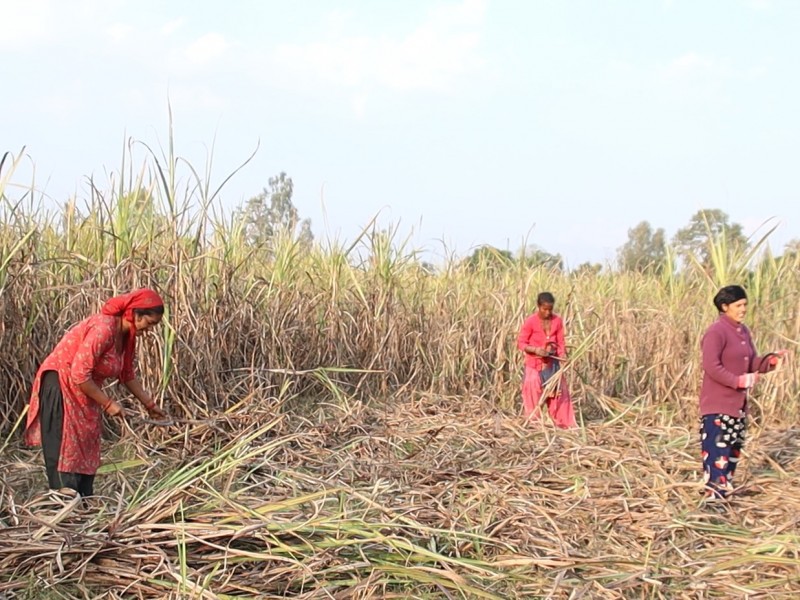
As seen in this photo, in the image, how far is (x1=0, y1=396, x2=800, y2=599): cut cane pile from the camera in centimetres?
237

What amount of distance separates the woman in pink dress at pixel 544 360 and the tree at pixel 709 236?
3.81 feet

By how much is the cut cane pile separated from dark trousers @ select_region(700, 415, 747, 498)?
110 millimetres

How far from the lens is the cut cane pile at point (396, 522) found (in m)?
2.37

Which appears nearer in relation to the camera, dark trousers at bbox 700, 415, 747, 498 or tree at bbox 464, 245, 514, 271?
dark trousers at bbox 700, 415, 747, 498

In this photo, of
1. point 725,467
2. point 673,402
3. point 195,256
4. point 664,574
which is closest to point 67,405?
point 195,256

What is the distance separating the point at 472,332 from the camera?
6477 mm

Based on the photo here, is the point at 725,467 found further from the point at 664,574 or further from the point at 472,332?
the point at 472,332

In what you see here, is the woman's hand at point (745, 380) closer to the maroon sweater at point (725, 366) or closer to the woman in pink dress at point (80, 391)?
the maroon sweater at point (725, 366)

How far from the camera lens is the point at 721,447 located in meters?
3.71

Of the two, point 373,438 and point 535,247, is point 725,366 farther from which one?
point 535,247

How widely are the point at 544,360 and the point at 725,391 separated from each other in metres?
2.01

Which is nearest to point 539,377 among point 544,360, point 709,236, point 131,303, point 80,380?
point 544,360

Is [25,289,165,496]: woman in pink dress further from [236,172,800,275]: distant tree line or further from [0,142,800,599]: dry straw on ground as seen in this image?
[236,172,800,275]: distant tree line

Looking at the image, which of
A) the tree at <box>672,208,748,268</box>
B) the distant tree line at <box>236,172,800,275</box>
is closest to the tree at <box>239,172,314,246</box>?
the distant tree line at <box>236,172,800,275</box>
